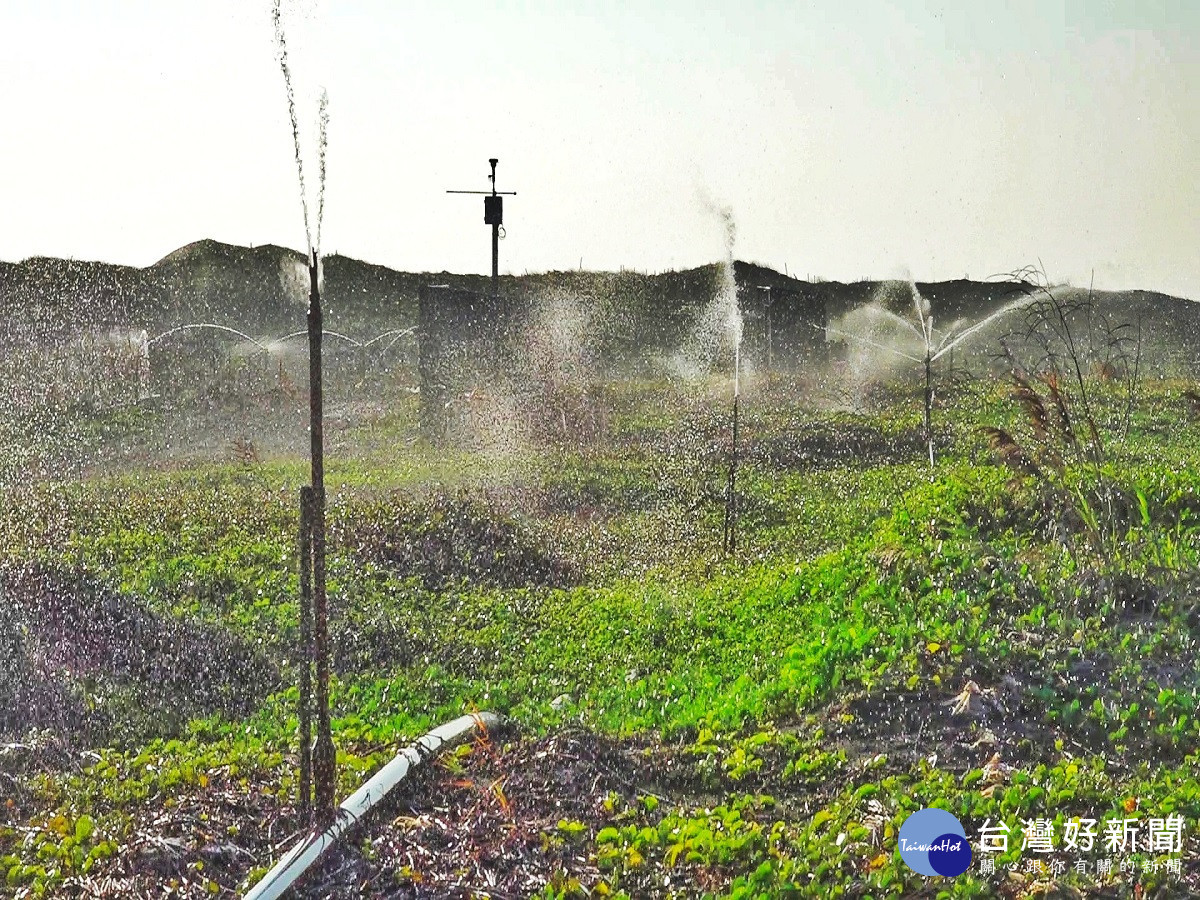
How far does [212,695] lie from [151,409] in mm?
5927

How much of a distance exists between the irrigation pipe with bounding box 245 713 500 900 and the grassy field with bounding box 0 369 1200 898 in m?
0.07

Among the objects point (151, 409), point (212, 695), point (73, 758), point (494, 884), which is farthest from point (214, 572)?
point (151, 409)

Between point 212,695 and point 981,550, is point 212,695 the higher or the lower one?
the lower one

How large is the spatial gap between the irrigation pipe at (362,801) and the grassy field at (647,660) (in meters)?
0.07

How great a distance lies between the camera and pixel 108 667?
17.7 feet

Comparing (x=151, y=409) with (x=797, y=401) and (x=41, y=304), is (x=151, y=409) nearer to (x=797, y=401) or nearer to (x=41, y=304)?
(x=41, y=304)

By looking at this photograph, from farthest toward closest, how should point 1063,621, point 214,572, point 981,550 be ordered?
point 214,572 < point 981,550 < point 1063,621

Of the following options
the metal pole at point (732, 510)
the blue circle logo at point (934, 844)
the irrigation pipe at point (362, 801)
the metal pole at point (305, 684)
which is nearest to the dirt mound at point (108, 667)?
the irrigation pipe at point (362, 801)

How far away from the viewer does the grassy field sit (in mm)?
3496

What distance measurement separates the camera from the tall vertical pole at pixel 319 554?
10.4ft

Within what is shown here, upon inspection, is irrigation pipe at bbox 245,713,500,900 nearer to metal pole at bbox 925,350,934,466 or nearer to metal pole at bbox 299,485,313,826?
metal pole at bbox 299,485,313,826

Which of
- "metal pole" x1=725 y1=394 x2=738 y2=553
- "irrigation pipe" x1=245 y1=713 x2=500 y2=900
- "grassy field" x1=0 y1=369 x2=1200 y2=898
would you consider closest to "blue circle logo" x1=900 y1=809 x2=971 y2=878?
"grassy field" x1=0 y1=369 x2=1200 y2=898

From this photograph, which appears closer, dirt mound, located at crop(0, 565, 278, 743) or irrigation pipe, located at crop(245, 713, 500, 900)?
irrigation pipe, located at crop(245, 713, 500, 900)

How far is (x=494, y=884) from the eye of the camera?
3406mm
